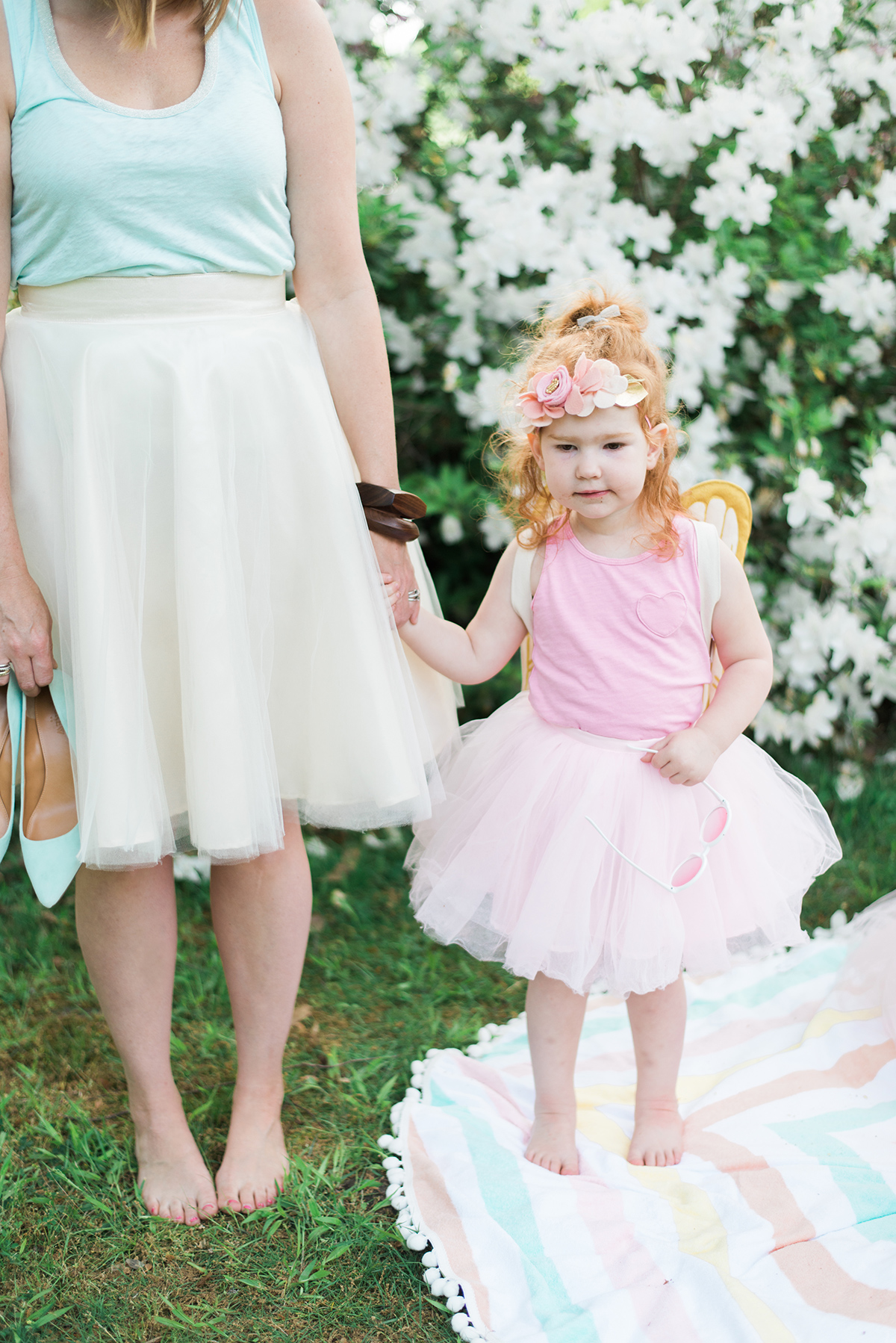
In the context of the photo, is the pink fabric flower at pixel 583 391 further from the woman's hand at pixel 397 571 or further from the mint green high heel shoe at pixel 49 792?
the mint green high heel shoe at pixel 49 792

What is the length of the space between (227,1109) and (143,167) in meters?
1.63

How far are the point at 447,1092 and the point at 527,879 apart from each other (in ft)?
1.85

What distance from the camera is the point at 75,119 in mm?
1557

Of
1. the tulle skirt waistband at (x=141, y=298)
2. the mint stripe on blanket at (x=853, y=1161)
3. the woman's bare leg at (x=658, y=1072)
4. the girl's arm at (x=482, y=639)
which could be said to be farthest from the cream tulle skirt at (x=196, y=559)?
the mint stripe on blanket at (x=853, y=1161)

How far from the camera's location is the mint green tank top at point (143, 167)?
156 cm

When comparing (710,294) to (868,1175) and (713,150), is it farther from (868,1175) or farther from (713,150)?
(868,1175)

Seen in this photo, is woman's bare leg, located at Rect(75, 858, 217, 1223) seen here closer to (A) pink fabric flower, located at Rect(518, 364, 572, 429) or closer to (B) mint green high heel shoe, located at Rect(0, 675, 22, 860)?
(B) mint green high heel shoe, located at Rect(0, 675, 22, 860)

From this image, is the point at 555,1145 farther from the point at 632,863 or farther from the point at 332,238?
the point at 332,238

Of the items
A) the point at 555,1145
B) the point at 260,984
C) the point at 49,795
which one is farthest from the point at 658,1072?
the point at 49,795

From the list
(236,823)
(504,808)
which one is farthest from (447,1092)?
(236,823)

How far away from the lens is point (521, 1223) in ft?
5.97

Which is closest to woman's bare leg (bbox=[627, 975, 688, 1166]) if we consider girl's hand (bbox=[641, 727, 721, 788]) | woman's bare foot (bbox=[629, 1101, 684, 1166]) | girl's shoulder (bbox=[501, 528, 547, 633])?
woman's bare foot (bbox=[629, 1101, 684, 1166])

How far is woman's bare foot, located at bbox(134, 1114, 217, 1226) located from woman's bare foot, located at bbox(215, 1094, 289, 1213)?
30 millimetres

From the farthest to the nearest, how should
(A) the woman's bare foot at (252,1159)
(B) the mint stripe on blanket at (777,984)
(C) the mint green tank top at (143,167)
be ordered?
1. (B) the mint stripe on blanket at (777,984)
2. (A) the woman's bare foot at (252,1159)
3. (C) the mint green tank top at (143,167)
